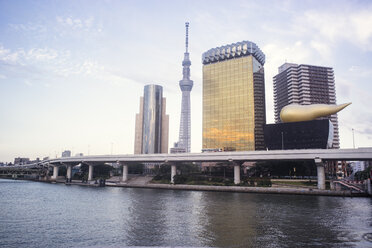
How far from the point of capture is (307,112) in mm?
109375

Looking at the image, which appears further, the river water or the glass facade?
the glass facade

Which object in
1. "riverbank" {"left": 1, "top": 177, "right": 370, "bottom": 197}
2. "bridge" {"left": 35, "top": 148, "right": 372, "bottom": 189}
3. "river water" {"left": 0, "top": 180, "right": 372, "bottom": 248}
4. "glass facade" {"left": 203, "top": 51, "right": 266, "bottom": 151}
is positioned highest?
"glass facade" {"left": 203, "top": 51, "right": 266, "bottom": 151}

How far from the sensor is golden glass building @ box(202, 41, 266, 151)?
18012 centimetres

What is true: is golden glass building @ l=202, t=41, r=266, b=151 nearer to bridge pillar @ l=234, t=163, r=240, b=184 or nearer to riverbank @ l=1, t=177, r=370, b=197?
riverbank @ l=1, t=177, r=370, b=197

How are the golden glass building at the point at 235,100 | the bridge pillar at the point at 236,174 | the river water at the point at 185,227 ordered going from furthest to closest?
the golden glass building at the point at 235,100
the bridge pillar at the point at 236,174
the river water at the point at 185,227

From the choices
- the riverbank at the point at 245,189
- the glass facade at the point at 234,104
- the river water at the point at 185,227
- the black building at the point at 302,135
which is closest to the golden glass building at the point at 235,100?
the glass facade at the point at 234,104

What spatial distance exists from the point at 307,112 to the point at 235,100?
78.0 meters

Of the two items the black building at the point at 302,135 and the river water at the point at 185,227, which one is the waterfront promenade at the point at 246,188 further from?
the black building at the point at 302,135

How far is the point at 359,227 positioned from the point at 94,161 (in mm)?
120192

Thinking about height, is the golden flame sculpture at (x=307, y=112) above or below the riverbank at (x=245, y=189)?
above

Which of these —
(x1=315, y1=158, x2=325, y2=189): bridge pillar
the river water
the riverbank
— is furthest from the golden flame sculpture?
the river water

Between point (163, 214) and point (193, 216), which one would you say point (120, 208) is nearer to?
point (163, 214)

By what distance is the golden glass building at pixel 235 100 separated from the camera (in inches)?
7092

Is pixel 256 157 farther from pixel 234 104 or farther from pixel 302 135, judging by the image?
pixel 234 104
